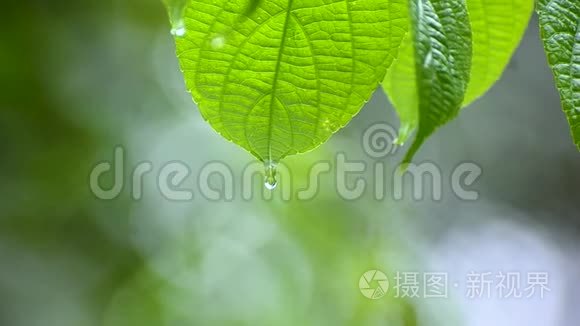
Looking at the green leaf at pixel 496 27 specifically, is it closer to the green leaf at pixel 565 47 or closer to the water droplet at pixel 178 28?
the green leaf at pixel 565 47

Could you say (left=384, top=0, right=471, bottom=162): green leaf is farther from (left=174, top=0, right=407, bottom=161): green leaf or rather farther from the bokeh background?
the bokeh background

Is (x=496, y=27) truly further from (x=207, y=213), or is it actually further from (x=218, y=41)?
(x=207, y=213)

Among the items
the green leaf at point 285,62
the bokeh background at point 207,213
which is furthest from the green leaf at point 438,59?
the bokeh background at point 207,213

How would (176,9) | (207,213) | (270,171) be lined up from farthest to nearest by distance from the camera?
(207,213)
(270,171)
(176,9)

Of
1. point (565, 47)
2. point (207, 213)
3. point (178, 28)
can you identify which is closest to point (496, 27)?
point (565, 47)

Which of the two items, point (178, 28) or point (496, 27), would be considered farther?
point (496, 27)

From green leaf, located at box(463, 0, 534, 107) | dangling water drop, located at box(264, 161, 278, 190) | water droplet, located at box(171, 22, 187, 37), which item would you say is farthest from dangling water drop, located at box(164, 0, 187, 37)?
green leaf, located at box(463, 0, 534, 107)
